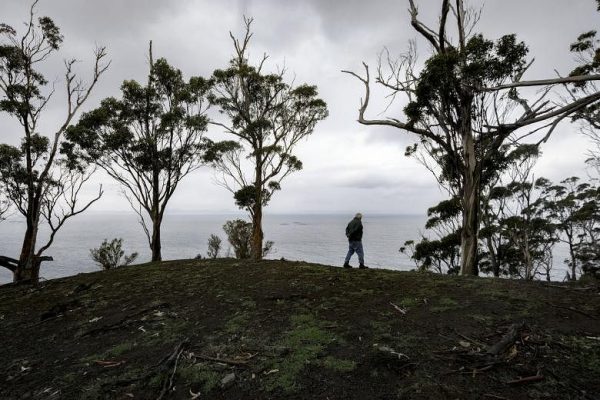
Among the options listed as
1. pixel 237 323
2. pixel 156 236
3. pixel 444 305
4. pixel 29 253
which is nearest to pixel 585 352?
pixel 444 305

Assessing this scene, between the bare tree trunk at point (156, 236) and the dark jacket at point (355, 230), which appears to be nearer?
the dark jacket at point (355, 230)

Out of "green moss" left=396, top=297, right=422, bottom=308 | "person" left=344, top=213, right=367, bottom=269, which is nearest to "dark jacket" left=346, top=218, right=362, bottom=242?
"person" left=344, top=213, right=367, bottom=269

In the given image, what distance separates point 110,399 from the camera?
394cm

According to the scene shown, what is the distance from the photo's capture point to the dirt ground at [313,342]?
153 inches

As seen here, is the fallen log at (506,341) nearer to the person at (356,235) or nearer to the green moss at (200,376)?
the green moss at (200,376)

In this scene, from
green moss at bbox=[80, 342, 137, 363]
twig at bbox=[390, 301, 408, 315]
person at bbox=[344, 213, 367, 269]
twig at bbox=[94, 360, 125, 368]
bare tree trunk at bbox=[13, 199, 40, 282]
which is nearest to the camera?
twig at bbox=[94, 360, 125, 368]

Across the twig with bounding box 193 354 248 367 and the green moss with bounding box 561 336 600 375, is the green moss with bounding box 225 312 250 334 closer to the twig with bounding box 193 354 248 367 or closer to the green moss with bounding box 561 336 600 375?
the twig with bounding box 193 354 248 367

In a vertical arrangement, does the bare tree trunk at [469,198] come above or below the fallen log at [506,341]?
above

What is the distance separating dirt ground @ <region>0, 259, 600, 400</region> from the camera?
3.89 metres

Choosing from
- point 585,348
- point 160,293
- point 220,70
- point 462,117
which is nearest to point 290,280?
point 160,293

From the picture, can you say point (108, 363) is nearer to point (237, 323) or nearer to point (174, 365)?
point (174, 365)

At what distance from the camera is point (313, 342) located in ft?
16.8

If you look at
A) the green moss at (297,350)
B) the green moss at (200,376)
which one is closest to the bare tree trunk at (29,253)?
the green moss at (200,376)

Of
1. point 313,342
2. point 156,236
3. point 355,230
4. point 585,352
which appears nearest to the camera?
point 585,352
